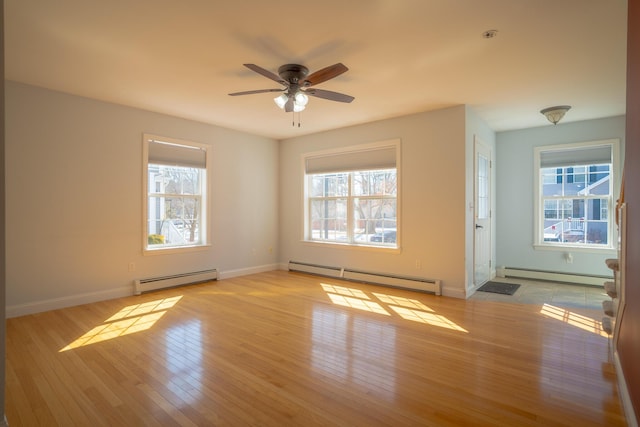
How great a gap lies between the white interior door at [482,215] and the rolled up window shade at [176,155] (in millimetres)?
4204

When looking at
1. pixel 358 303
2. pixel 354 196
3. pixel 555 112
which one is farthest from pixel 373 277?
pixel 555 112

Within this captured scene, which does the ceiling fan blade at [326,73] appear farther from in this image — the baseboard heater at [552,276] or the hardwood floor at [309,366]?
the baseboard heater at [552,276]

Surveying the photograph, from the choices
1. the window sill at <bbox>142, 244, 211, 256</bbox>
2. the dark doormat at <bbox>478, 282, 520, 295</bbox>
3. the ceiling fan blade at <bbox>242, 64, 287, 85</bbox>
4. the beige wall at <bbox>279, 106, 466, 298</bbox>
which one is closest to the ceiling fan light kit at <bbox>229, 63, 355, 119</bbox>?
the ceiling fan blade at <bbox>242, 64, 287, 85</bbox>

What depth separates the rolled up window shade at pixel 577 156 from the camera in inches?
204

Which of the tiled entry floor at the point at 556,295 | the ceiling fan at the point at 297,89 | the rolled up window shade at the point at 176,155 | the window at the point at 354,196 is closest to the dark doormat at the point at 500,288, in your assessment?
the tiled entry floor at the point at 556,295

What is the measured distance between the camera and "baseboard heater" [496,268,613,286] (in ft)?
17.1

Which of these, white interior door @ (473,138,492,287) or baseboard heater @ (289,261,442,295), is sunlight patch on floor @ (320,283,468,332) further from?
white interior door @ (473,138,492,287)

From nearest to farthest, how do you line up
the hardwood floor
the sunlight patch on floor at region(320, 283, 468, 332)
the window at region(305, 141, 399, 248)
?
the hardwood floor → the sunlight patch on floor at region(320, 283, 468, 332) → the window at region(305, 141, 399, 248)

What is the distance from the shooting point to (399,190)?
513cm

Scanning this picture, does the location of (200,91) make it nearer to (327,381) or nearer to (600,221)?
(327,381)

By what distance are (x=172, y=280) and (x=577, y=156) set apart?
21.5ft

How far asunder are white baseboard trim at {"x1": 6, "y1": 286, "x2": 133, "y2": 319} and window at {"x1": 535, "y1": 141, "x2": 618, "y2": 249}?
21.3 ft

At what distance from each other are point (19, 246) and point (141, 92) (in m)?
2.19

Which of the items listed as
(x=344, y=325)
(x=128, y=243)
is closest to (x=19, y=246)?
(x=128, y=243)
